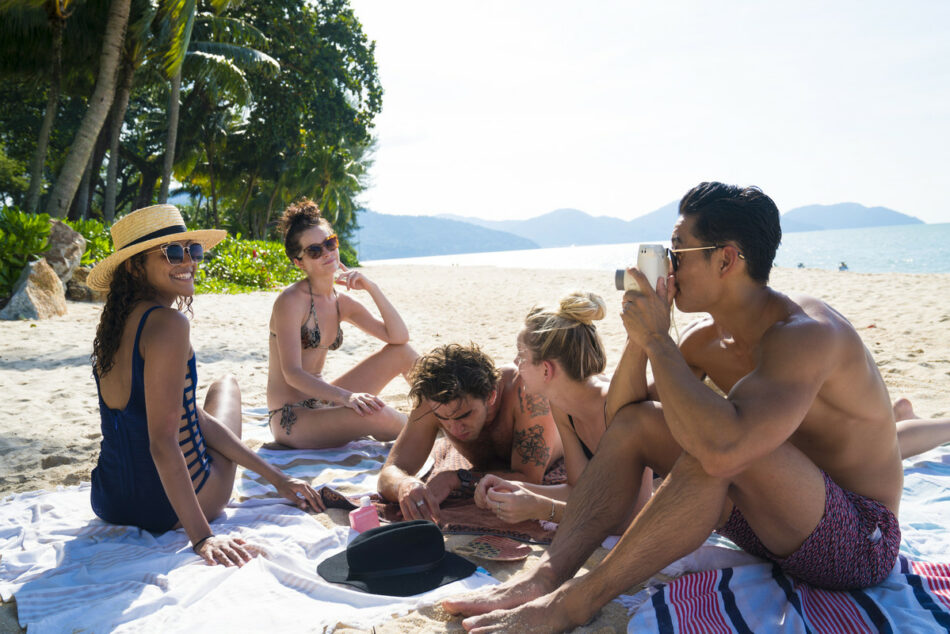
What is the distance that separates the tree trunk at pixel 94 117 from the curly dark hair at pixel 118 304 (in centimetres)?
1096

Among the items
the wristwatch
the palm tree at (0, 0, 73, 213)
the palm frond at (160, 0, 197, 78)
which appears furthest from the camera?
the palm tree at (0, 0, 73, 213)

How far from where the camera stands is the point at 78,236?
10445mm

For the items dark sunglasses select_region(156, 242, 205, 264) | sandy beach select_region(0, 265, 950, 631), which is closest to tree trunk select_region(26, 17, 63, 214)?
sandy beach select_region(0, 265, 950, 631)

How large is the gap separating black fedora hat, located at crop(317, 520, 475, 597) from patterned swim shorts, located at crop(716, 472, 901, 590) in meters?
1.24

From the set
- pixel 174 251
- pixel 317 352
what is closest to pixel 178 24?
pixel 317 352

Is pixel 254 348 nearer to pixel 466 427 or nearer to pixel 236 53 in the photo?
pixel 466 427

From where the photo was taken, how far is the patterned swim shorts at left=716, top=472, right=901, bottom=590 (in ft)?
6.81

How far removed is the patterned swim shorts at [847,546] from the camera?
2074mm

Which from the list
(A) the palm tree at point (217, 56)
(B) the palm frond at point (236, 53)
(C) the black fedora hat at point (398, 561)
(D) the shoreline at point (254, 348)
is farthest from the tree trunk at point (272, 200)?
Answer: (C) the black fedora hat at point (398, 561)

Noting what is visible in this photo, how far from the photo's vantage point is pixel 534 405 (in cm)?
324

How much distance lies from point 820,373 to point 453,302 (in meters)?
13.2

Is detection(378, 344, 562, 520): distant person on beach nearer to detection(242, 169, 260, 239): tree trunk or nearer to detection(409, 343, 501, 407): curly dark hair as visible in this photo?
detection(409, 343, 501, 407): curly dark hair

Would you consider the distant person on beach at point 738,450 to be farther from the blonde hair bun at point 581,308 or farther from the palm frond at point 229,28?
the palm frond at point 229,28

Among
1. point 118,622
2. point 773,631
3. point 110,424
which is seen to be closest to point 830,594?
point 773,631
